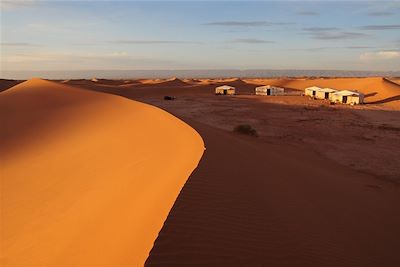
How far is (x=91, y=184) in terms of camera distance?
8.75 meters

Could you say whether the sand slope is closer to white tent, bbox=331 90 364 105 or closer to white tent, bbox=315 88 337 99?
white tent, bbox=331 90 364 105

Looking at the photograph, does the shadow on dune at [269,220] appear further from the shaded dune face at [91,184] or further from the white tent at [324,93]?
the white tent at [324,93]

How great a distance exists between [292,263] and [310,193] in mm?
3726

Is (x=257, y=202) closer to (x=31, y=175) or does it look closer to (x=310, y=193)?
(x=310, y=193)

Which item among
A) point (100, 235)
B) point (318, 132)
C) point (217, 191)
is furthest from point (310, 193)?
point (318, 132)

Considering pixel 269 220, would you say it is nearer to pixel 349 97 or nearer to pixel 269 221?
pixel 269 221

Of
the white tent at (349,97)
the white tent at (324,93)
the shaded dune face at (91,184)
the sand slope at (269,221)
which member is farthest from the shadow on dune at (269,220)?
the white tent at (324,93)

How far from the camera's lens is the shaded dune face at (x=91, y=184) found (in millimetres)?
4906

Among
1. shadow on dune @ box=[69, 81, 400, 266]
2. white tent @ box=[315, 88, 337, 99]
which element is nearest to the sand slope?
shadow on dune @ box=[69, 81, 400, 266]

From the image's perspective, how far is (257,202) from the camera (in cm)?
608

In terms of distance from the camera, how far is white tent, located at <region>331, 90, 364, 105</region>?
41250 mm

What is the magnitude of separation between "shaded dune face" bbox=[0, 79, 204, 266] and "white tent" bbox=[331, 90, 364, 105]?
29.1 meters

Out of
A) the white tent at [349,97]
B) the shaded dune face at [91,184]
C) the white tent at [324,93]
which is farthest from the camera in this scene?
the white tent at [324,93]

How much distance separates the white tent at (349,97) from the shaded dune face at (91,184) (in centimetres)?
2913
